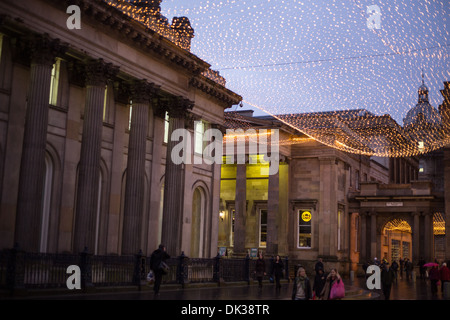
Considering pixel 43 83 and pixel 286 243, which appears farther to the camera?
pixel 286 243

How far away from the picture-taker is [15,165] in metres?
21.9

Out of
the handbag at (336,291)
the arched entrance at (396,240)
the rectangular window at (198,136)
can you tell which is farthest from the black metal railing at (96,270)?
the arched entrance at (396,240)

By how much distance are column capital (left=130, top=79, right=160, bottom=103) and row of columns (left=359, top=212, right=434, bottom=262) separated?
30296 mm

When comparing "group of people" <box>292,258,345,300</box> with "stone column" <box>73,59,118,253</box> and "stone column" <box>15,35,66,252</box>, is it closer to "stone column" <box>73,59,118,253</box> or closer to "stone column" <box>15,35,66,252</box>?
"stone column" <box>15,35,66,252</box>

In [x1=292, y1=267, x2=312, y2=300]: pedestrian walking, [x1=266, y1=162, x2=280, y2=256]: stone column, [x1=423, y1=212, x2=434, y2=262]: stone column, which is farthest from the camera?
[x1=423, y1=212, x2=434, y2=262]: stone column

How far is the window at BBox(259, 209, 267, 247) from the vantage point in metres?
50.8

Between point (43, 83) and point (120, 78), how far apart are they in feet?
19.2

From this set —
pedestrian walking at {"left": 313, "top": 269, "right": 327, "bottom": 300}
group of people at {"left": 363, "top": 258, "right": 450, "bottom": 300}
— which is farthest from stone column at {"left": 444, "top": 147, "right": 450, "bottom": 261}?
pedestrian walking at {"left": 313, "top": 269, "right": 327, "bottom": 300}

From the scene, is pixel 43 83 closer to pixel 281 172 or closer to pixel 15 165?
pixel 15 165

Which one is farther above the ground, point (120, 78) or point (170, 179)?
point (120, 78)
